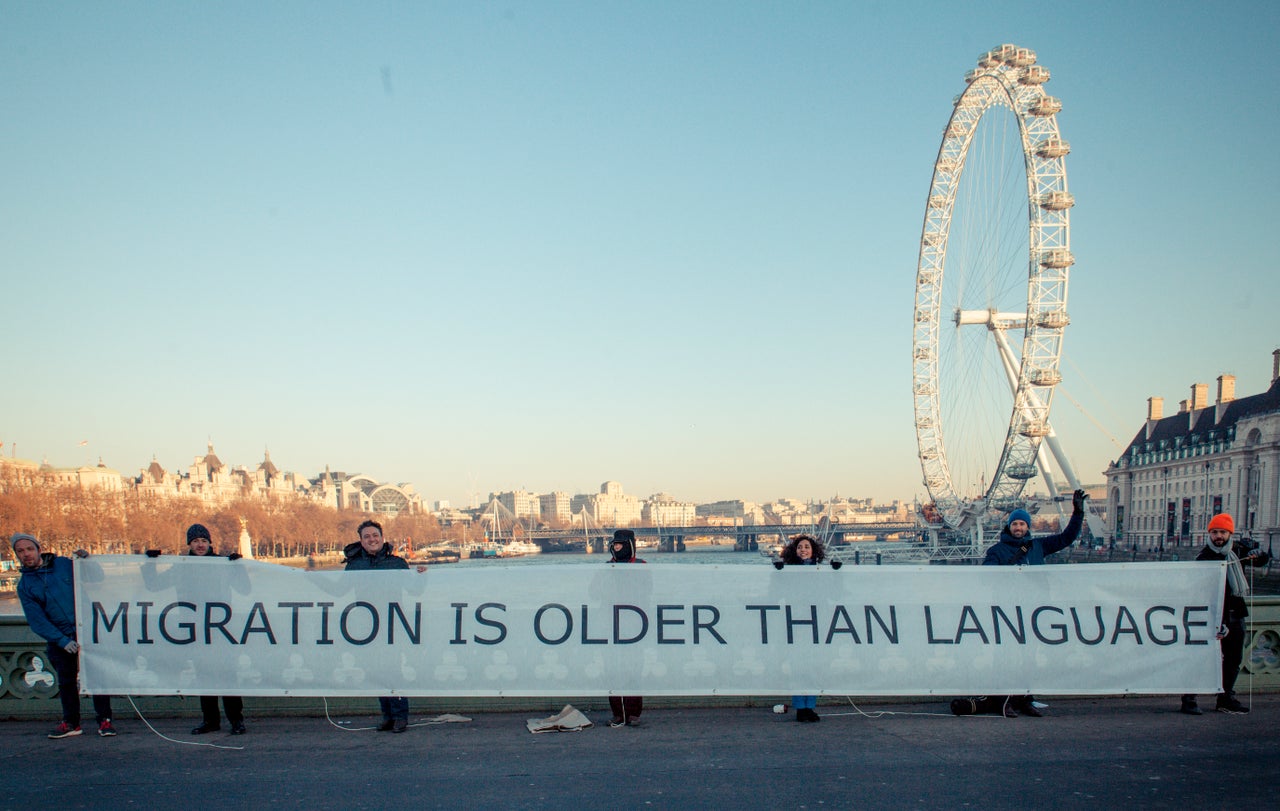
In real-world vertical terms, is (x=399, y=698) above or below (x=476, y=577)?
below

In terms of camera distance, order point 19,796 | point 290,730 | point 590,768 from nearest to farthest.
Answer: point 19,796, point 590,768, point 290,730

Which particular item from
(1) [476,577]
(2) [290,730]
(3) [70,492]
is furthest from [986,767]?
(3) [70,492]

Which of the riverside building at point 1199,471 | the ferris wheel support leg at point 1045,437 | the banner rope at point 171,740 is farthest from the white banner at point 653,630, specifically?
the riverside building at point 1199,471

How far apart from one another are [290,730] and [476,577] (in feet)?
6.71

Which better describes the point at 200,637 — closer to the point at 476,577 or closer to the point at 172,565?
the point at 172,565

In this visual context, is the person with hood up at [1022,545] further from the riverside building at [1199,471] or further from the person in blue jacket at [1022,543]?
the riverside building at [1199,471]

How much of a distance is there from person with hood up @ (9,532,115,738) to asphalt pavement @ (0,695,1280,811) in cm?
23

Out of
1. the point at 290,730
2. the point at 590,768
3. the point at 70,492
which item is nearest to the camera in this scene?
the point at 590,768

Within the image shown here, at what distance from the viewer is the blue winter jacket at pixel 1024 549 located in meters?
8.45

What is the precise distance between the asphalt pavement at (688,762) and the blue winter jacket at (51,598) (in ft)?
3.01

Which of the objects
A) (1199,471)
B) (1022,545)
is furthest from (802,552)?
(1199,471)

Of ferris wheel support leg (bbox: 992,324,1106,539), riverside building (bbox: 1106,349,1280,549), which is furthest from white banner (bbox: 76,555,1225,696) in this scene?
riverside building (bbox: 1106,349,1280,549)

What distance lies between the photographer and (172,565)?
326 inches

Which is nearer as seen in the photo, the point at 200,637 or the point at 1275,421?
the point at 200,637
